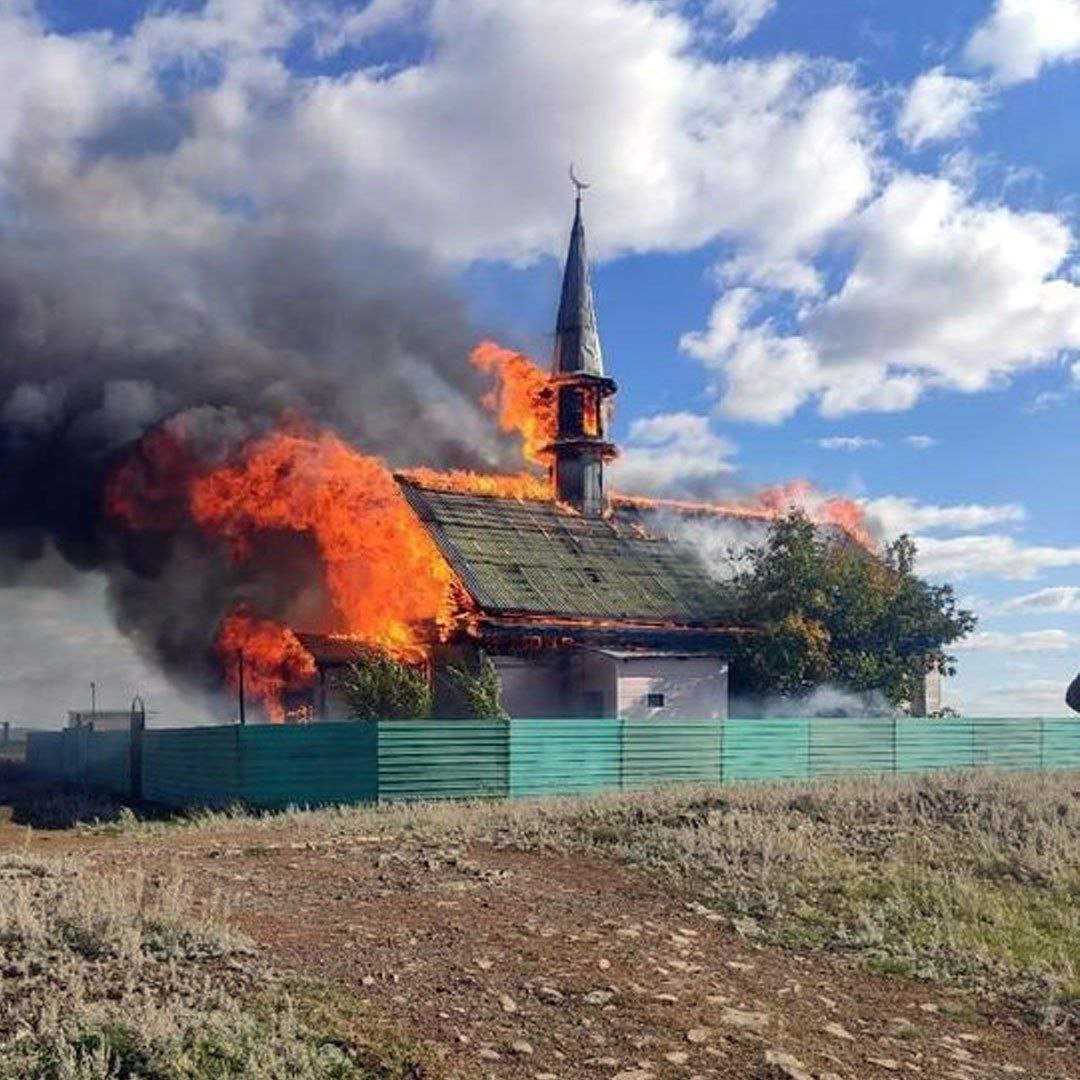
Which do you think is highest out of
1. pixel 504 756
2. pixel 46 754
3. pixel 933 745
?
pixel 504 756

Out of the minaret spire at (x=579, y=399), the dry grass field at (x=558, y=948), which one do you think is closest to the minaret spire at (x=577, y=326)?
the minaret spire at (x=579, y=399)

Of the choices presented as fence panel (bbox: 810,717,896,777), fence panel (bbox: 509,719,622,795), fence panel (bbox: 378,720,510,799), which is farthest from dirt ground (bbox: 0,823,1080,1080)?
fence panel (bbox: 810,717,896,777)

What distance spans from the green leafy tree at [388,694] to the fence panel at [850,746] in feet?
32.1

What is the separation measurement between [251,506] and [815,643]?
58.2 feet

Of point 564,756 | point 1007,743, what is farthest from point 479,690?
point 1007,743

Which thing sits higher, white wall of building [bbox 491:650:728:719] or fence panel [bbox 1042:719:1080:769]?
white wall of building [bbox 491:650:728:719]

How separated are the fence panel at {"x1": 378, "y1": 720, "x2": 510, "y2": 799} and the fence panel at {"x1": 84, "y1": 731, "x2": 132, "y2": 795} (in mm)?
12124

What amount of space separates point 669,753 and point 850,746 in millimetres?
6316

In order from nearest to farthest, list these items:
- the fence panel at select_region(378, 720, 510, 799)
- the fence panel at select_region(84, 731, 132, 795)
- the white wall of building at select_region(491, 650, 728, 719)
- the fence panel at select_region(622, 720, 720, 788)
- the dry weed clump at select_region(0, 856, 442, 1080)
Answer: the dry weed clump at select_region(0, 856, 442, 1080), the fence panel at select_region(378, 720, 510, 799), the fence panel at select_region(622, 720, 720, 788), the white wall of building at select_region(491, 650, 728, 719), the fence panel at select_region(84, 731, 132, 795)

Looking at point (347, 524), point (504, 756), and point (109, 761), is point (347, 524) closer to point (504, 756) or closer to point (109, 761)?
point (109, 761)

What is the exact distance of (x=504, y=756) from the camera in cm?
2422

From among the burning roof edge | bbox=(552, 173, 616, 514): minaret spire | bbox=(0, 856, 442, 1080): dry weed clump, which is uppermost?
bbox=(552, 173, 616, 514): minaret spire

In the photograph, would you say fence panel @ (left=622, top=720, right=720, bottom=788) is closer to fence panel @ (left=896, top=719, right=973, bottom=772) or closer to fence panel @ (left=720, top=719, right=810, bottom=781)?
fence panel @ (left=720, top=719, right=810, bottom=781)

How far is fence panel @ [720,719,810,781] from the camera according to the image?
2783 centimetres
